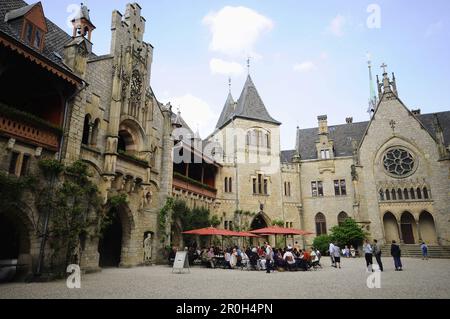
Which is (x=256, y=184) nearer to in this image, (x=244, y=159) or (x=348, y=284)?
(x=244, y=159)

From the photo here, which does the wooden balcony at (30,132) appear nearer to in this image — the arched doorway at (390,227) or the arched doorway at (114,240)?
the arched doorway at (114,240)

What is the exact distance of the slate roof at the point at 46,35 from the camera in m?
12.9

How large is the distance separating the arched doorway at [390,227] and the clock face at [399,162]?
471 cm

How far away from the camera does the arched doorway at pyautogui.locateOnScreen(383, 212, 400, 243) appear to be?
3444 cm

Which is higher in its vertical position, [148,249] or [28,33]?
[28,33]

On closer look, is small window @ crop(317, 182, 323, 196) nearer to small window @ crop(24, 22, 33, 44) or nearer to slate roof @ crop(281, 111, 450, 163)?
slate roof @ crop(281, 111, 450, 163)

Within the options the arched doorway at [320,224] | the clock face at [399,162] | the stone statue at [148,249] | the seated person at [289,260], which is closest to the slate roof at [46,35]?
the stone statue at [148,249]

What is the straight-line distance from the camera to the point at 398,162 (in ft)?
116

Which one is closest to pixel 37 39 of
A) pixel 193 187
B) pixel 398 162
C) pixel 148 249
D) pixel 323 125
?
pixel 148 249

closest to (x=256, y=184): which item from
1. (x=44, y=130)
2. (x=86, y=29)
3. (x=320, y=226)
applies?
(x=320, y=226)

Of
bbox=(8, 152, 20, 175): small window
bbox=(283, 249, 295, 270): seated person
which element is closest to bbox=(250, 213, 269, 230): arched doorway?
bbox=(283, 249, 295, 270): seated person

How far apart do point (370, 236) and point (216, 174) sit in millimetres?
17982

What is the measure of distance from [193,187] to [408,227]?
2468 centimetres

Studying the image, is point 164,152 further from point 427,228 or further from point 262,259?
point 427,228
